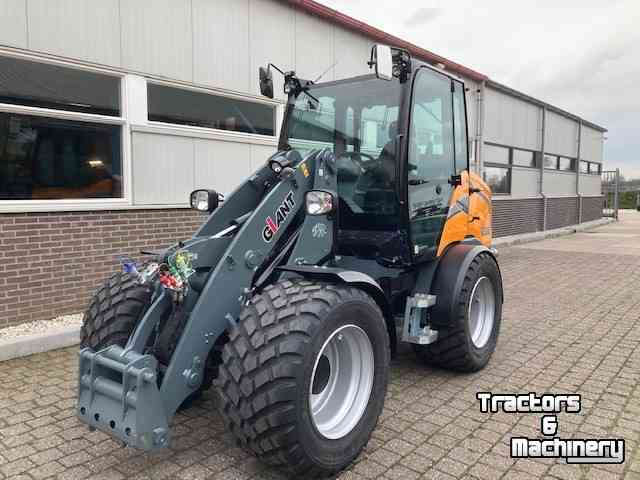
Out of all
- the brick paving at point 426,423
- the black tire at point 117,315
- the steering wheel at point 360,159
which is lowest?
the brick paving at point 426,423

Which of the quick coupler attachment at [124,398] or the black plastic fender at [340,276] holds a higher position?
the black plastic fender at [340,276]

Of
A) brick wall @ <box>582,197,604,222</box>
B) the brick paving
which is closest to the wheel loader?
the brick paving

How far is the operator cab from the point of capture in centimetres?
411

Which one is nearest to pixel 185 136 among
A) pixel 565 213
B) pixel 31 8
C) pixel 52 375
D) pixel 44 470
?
pixel 31 8

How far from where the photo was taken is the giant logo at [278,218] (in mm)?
3354

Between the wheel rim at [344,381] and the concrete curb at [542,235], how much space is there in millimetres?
12080

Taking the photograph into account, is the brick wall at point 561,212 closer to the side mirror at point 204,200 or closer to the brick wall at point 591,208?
the brick wall at point 591,208

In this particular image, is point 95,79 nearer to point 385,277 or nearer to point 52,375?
point 52,375

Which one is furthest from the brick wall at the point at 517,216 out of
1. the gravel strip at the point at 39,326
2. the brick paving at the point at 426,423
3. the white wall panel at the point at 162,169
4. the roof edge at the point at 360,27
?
the gravel strip at the point at 39,326

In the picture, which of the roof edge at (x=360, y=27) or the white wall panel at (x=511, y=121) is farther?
the white wall panel at (x=511, y=121)

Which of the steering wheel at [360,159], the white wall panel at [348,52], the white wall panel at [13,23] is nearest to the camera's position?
the steering wheel at [360,159]

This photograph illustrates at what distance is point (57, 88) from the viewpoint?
587cm

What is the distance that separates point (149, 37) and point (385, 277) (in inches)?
175

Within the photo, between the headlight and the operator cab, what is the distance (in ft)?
1.90
